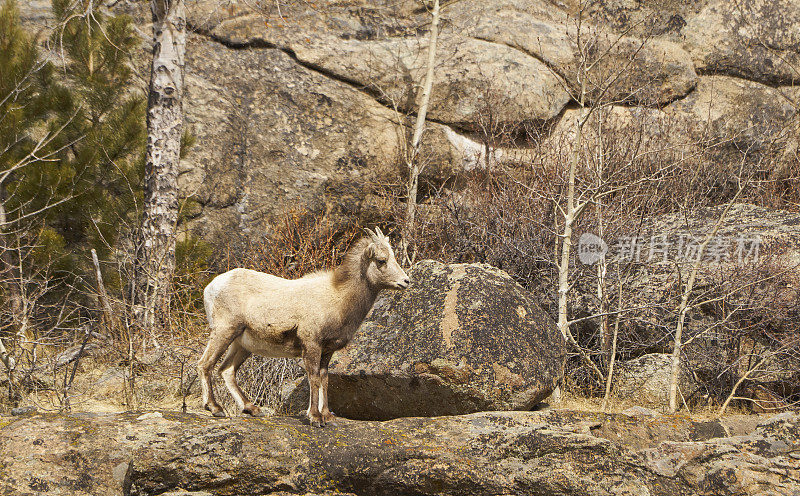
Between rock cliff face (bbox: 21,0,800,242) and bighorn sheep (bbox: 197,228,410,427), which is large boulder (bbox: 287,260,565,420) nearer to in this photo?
bighorn sheep (bbox: 197,228,410,427)

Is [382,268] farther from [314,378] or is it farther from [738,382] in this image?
[738,382]

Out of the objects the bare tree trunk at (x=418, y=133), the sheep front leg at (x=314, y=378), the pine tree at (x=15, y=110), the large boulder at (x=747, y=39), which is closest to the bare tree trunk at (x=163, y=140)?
the pine tree at (x=15, y=110)

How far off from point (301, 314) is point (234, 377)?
0.84 m

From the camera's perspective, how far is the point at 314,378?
5.65 m

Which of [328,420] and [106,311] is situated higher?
[328,420]

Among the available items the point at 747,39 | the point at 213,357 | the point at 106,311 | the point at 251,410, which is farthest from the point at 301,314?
the point at 747,39

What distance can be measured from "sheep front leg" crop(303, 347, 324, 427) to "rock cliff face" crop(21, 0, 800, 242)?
7.41 metres

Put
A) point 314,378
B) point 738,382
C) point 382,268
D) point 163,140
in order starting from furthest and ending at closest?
1. point 163,140
2. point 738,382
3. point 382,268
4. point 314,378

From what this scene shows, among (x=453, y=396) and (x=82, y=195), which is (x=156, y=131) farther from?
(x=453, y=396)

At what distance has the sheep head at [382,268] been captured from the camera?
576 cm

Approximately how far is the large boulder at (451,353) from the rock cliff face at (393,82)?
20.4 feet

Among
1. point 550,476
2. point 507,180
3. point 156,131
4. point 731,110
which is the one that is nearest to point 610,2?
point 731,110

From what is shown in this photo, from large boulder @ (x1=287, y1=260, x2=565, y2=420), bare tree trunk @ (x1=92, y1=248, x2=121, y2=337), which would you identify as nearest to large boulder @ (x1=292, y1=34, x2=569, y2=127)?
bare tree trunk @ (x1=92, y1=248, x2=121, y2=337)

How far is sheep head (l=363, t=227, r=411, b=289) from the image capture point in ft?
18.9
